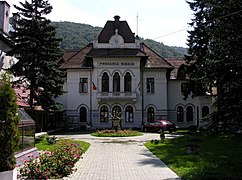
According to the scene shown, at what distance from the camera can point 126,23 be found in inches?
1690

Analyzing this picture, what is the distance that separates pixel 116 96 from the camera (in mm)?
38469

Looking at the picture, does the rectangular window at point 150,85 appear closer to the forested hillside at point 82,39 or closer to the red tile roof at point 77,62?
the red tile roof at point 77,62

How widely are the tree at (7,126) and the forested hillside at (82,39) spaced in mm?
71099

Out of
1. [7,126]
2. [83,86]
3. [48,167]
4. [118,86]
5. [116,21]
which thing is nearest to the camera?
[7,126]

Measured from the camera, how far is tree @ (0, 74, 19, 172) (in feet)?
28.2

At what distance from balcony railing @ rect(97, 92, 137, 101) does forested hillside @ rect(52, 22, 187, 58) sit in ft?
142

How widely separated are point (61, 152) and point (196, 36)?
23735 mm

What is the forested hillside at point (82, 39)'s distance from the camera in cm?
8714

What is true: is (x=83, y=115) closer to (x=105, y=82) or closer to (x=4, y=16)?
(x=105, y=82)

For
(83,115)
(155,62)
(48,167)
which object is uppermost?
(155,62)

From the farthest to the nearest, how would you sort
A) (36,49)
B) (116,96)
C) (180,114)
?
(180,114), (116,96), (36,49)

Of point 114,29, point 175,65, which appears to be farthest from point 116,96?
point 175,65

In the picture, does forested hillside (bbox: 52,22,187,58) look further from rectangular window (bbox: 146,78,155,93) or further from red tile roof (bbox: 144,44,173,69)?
rectangular window (bbox: 146,78,155,93)

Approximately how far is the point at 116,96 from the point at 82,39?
60.0m
